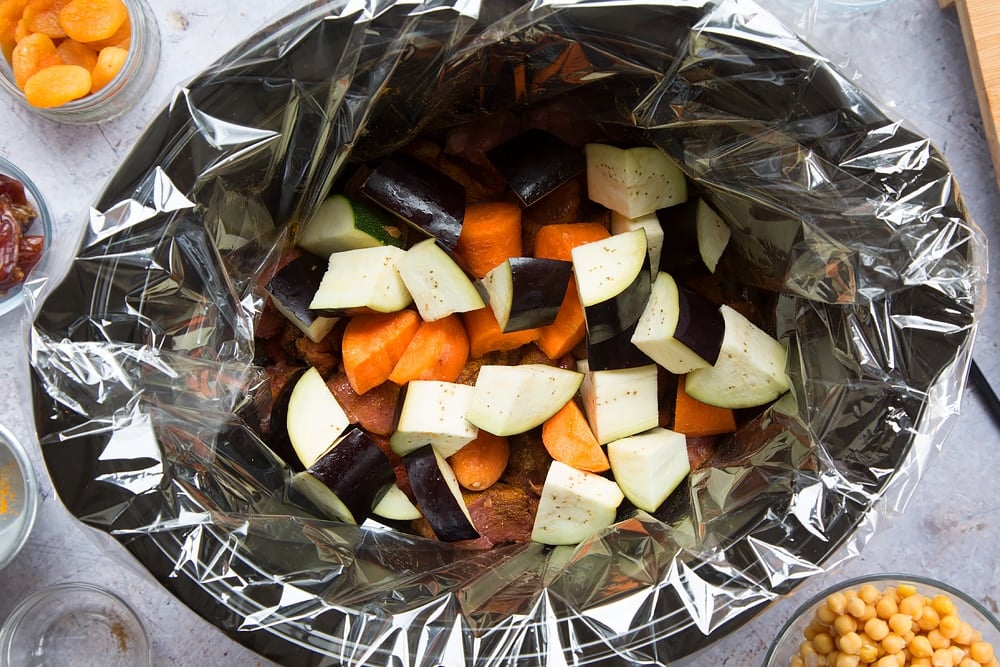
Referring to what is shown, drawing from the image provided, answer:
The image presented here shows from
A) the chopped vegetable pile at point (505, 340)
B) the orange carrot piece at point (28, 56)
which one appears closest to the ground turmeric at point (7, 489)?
the chopped vegetable pile at point (505, 340)

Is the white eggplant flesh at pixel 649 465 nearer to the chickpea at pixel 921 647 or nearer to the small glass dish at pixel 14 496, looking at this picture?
the chickpea at pixel 921 647

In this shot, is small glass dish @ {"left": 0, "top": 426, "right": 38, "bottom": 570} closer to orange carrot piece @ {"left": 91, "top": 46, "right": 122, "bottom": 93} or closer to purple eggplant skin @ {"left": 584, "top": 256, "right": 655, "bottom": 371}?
orange carrot piece @ {"left": 91, "top": 46, "right": 122, "bottom": 93}

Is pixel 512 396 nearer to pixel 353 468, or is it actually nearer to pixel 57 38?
pixel 353 468

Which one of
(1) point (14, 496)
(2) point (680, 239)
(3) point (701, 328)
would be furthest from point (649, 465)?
Result: (1) point (14, 496)

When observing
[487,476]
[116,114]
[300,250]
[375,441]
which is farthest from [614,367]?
[116,114]

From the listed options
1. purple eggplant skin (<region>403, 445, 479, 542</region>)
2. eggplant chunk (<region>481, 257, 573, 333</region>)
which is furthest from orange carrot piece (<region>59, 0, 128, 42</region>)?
purple eggplant skin (<region>403, 445, 479, 542</region>)
